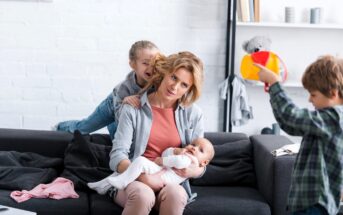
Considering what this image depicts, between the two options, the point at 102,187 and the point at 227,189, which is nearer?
the point at 102,187

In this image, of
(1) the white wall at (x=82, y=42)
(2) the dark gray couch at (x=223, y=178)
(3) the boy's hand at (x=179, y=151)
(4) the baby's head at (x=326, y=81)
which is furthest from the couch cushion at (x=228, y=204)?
(1) the white wall at (x=82, y=42)

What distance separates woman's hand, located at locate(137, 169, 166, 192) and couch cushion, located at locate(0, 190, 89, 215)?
0.99 feet

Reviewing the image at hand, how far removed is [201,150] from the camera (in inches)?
121

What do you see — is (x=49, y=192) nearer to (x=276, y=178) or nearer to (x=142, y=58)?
(x=142, y=58)

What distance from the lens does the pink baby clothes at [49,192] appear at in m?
3.10

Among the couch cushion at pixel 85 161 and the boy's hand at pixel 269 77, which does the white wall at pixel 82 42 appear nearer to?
the couch cushion at pixel 85 161

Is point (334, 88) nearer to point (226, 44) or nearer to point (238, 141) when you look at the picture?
point (238, 141)

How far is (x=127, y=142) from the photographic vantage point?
3.09 m

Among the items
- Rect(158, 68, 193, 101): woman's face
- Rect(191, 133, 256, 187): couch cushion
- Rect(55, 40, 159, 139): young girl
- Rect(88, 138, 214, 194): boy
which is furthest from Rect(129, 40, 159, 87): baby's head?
Rect(191, 133, 256, 187): couch cushion

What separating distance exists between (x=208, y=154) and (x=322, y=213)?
0.84 metres

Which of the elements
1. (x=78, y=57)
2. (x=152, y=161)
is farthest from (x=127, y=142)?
(x=78, y=57)

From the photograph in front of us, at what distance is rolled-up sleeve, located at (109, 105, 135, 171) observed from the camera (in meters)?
3.04

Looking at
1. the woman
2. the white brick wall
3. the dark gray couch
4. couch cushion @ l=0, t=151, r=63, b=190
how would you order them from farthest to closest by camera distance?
the white brick wall, couch cushion @ l=0, t=151, r=63, b=190, the dark gray couch, the woman

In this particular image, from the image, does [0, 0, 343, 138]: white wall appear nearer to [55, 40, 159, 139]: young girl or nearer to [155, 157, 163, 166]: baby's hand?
[55, 40, 159, 139]: young girl
